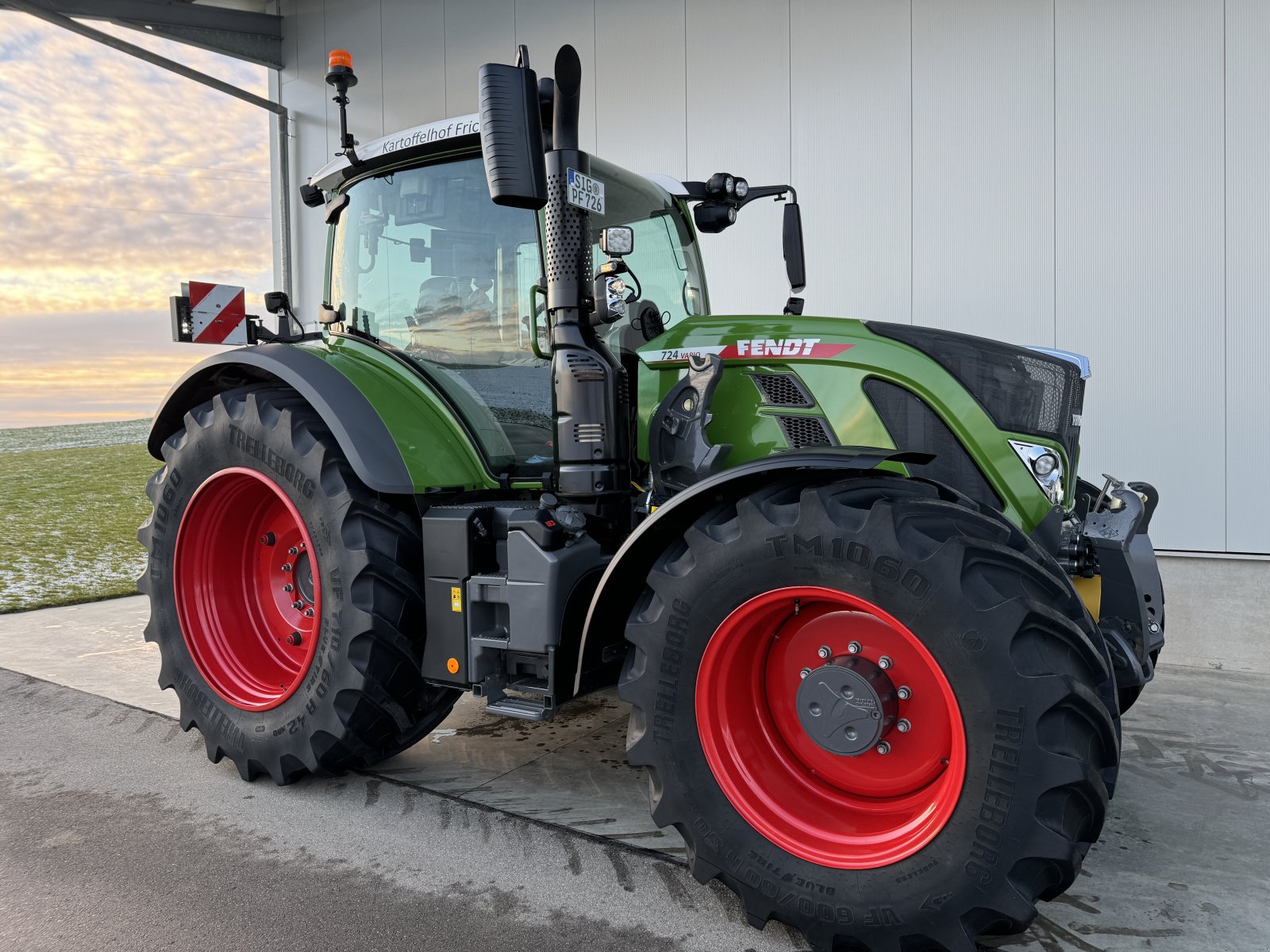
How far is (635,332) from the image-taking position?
134 inches

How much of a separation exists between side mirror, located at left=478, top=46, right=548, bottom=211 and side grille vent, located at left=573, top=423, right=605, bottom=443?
0.74 m

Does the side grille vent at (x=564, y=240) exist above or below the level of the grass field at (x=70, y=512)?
above

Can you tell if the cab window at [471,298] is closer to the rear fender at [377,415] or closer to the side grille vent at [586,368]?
the rear fender at [377,415]

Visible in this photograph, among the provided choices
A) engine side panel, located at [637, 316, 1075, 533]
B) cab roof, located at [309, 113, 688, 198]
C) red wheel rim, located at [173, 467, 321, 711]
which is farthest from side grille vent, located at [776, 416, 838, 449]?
red wheel rim, located at [173, 467, 321, 711]

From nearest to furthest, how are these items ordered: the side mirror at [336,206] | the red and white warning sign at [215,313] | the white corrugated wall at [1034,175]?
1. the side mirror at [336,206]
2. the red and white warning sign at [215,313]
3. the white corrugated wall at [1034,175]

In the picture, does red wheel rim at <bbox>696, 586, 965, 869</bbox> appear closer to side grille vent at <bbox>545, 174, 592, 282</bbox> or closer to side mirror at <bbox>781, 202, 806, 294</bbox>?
side grille vent at <bbox>545, 174, 592, 282</bbox>

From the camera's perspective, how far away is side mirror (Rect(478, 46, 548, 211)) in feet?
8.50

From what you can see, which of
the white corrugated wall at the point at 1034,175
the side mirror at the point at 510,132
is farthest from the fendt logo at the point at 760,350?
the white corrugated wall at the point at 1034,175

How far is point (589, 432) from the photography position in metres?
3.03

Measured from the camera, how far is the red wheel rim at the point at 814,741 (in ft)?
7.41

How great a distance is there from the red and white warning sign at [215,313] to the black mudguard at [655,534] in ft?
9.90

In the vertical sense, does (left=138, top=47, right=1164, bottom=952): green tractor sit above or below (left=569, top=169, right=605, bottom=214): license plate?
below

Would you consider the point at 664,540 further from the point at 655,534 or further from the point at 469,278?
the point at 469,278

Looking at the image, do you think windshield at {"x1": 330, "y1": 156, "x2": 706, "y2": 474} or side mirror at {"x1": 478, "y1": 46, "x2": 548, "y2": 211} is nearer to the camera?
side mirror at {"x1": 478, "y1": 46, "x2": 548, "y2": 211}
